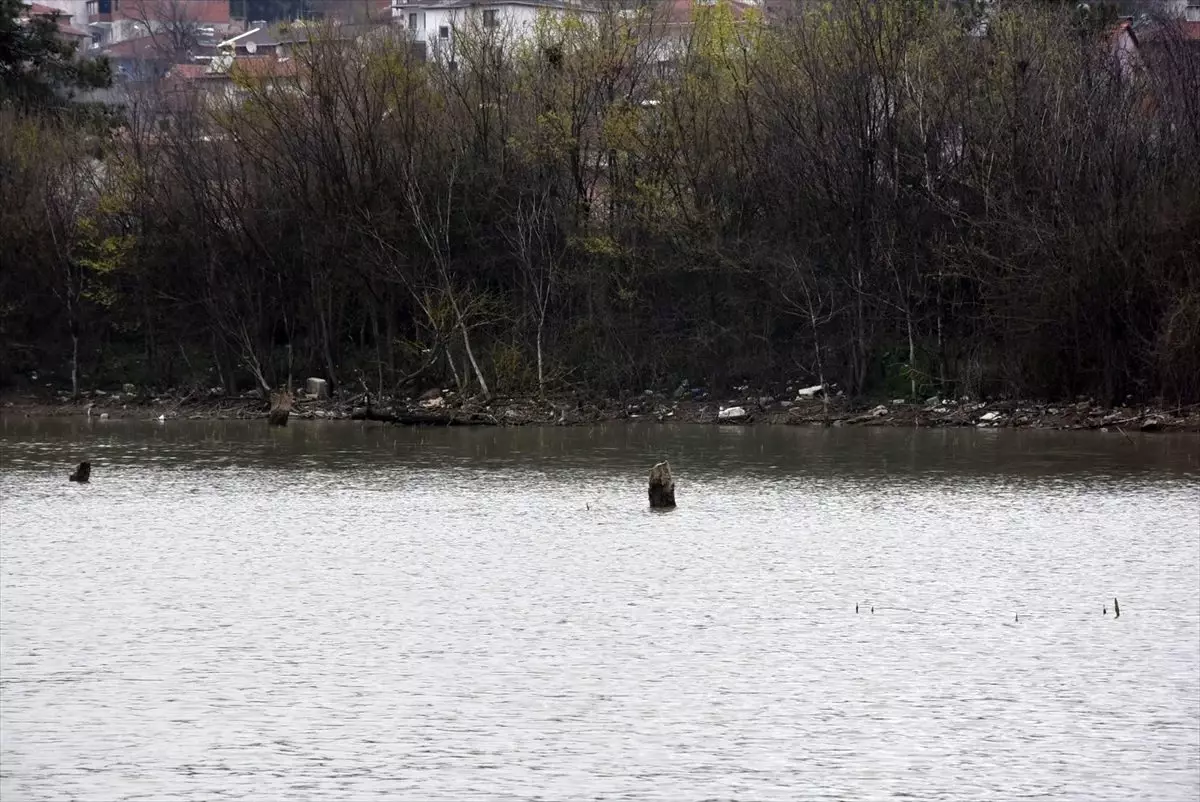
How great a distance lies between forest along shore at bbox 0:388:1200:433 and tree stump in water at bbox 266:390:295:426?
93 cm

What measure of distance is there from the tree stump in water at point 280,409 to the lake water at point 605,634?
11.0 meters

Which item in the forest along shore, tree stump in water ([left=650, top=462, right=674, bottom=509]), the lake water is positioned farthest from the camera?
the forest along shore

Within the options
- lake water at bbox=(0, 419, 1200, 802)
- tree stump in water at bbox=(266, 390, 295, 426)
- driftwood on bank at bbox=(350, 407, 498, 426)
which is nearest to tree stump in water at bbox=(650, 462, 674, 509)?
lake water at bbox=(0, 419, 1200, 802)

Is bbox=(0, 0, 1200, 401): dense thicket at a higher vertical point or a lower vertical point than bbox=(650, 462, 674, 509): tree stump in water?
higher

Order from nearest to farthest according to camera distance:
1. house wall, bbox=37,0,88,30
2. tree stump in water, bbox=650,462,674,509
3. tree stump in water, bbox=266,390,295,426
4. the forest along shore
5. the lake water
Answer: the lake water → tree stump in water, bbox=650,462,674,509 → the forest along shore → tree stump in water, bbox=266,390,295,426 → house wall, bbox=37,0,88,30

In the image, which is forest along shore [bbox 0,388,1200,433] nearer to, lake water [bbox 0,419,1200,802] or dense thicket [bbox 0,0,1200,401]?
dense thicket [bbox 0,0,1200,401]

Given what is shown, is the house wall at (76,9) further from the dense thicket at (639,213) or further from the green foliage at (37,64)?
the dense thicket at (639,213)

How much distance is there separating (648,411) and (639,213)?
5.58m

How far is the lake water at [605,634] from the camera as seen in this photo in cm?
1437

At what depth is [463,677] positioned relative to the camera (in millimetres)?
17297

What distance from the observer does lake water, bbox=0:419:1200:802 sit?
14.4 meters

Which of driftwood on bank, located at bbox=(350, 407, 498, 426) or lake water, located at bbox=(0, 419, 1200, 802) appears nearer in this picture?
lake water, located at bbox=(0, 419, 1200, 802)

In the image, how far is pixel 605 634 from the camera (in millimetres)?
19109

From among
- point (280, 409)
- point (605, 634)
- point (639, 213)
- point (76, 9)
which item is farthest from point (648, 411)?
point (76, 9)
